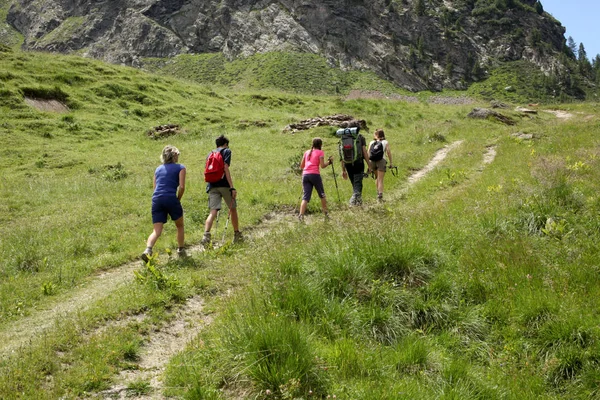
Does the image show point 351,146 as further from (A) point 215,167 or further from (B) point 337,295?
(B) point 337,295

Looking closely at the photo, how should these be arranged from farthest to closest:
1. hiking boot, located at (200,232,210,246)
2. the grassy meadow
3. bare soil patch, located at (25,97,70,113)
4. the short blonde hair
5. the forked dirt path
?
bare soil patch, located at (25,97,70,113) < hiking boot, located at (200,232,210,246) < the short blonde hair < the forked dirt path < the grassy meadow

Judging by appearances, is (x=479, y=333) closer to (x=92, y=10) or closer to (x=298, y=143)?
(x=298, y=143)

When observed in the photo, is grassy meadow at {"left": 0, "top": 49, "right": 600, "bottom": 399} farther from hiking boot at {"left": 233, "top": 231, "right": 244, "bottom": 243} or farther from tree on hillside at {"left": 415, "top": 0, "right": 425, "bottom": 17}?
tree on hillside at {"left": 415, "top": 0, "right": 425, "bottom": 17}

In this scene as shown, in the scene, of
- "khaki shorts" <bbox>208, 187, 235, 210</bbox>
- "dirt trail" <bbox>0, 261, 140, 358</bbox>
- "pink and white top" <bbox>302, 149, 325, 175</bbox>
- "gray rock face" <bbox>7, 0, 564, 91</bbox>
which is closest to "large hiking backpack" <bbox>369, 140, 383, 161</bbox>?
"pink and white top" <bbox>302, 149, 325, 175</bbox>

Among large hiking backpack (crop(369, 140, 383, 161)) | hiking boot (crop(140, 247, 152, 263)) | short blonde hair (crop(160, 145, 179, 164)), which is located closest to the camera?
hiking boot (crop(140, 247, 152, 263))

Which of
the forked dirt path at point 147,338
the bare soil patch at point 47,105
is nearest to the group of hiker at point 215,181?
the forked dirt path at point 147,338

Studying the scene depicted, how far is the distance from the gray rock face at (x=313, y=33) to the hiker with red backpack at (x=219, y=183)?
72861mm

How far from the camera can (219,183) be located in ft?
30.3

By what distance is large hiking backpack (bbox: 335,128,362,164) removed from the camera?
11.3 metres

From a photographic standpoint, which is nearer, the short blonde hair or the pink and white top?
the short blonde hair

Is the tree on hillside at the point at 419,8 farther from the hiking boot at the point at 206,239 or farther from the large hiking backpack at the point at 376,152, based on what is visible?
the hiking boot at the point at 206,239

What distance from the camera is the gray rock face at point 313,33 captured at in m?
82.9

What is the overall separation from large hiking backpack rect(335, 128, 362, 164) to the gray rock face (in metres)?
70.3

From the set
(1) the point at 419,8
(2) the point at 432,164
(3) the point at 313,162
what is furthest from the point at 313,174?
(1) the point at 419,8
